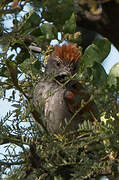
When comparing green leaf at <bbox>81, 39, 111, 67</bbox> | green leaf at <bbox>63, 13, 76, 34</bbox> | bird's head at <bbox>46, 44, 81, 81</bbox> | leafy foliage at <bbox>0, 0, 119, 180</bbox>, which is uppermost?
bird's head at <bbox>46, 44, 81, 81</bbox>

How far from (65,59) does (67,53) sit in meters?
0.14

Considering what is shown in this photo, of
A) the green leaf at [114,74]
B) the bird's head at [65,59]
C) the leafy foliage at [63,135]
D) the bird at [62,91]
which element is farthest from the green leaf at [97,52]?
the bird's head at [65,59]

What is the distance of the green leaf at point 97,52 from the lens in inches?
109

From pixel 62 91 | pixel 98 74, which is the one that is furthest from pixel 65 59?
pixel 98 74

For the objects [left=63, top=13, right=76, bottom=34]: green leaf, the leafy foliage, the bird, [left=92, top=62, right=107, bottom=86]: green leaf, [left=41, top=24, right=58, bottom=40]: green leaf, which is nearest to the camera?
the leafy foliage

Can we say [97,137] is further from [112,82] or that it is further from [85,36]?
[85,36]

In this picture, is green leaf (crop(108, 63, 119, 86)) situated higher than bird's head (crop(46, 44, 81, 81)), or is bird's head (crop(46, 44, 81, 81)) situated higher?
bird's head (crop(46, 44, 81, 81))

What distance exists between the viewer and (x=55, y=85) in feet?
13.3

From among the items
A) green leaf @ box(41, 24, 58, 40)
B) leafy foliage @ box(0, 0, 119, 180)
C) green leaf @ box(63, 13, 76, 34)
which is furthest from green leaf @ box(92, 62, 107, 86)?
green leaf @ box(41, 24, 58, 40)

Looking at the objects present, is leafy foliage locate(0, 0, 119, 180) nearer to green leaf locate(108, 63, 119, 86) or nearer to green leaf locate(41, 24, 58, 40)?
green leaf locate(108, 63, 119, 86)

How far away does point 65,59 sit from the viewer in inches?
173

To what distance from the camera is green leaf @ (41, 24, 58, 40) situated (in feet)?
10.6

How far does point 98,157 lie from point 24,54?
1600 mm

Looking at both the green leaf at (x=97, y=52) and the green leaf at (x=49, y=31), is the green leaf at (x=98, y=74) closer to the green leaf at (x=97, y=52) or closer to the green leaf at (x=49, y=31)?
the green leaf at (x=97, y=52)
